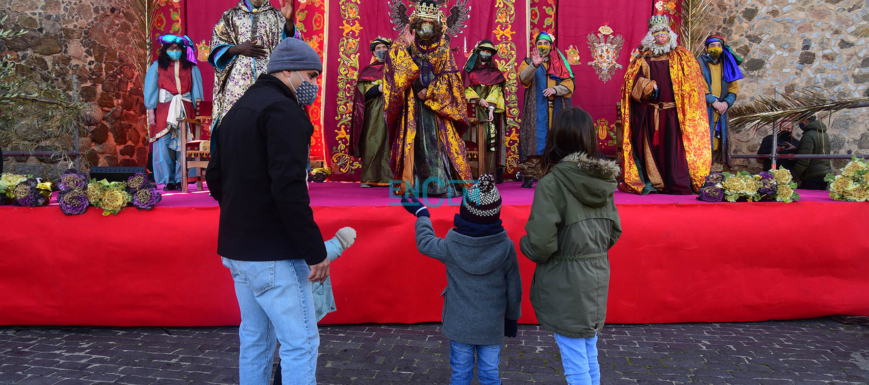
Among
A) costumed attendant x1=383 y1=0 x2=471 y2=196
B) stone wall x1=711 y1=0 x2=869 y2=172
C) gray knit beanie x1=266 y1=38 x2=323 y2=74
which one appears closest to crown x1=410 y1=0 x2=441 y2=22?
costumed attendant x1=383 y1=0 x2=471 y2=196

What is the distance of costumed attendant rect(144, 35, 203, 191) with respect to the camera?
5457 mm

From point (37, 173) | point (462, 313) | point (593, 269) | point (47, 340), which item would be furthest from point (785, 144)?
point (37, 173)

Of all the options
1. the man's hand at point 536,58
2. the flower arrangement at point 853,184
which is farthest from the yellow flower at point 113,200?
the flower arrangement at point 853,184

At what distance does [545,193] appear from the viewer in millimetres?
2121

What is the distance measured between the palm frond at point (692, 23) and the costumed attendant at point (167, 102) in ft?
20.3

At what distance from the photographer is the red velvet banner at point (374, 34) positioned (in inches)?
271

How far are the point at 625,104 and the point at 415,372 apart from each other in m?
3.60

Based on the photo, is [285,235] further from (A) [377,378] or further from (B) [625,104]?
(B) [625,104]

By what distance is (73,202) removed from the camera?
134 inches

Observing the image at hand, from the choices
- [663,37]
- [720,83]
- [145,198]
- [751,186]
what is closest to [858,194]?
[751,186]

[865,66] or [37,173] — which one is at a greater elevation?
[865,66]

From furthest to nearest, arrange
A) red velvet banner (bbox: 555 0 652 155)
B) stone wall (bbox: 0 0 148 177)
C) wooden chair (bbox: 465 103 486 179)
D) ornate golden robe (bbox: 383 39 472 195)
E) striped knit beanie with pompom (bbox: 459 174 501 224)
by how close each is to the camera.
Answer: red velvet banner (bbox: 555 0 652 155)
stone wall (bbox: 0 0 148 177)
wooden chair (bbox: 465 103 486 179)
ornate golden robe (bbox: 383 39 472 195)
striped knit beanie with pompom (bbox: 459 174 501 224)

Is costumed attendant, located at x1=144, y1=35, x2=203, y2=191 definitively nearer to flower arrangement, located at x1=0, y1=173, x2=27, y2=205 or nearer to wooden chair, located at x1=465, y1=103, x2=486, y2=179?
flower arrangement, located at x1=0, y1=173, x2=27, y2=205

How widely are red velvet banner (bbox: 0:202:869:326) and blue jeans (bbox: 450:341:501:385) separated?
1250mm
